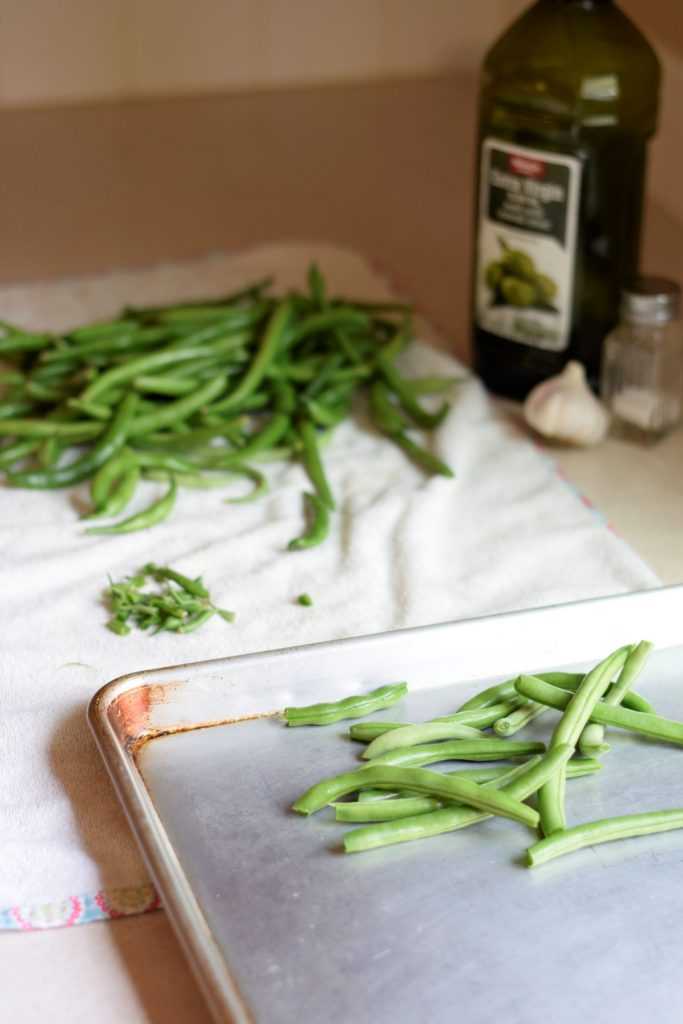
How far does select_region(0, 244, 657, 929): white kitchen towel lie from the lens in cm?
96

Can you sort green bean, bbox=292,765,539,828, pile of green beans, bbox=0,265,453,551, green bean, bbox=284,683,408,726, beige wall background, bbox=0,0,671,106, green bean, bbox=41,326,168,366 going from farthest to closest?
beige wall background, bbox=0,0,671,106 → green bean, bbox=41,326,168,366 → pile of green beans, bbox=0,265,453,551 → green bean, bbox=284,683,408,726 → green bean, bbox=292,765,539,828

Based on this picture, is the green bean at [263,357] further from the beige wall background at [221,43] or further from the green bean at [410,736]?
the beige wall background at [221,43]

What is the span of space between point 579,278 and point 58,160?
116cm

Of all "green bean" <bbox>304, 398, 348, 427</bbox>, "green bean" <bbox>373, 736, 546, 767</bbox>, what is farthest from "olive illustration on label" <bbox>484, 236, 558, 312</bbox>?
"green bean" <bbox>373, 736, 546, 767</bbox>

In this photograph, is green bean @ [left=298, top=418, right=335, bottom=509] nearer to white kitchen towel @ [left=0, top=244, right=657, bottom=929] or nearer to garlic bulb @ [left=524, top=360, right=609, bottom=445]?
white kitchen towel @ [left=0, top=244, right=657, bottom=929]

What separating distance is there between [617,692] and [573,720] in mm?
59

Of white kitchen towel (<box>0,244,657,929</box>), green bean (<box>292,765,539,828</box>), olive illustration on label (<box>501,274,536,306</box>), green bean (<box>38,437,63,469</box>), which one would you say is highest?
olive illustration on label (<box>501,274,536,306</box>)

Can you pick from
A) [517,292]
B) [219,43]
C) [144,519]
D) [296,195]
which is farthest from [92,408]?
[219,43]

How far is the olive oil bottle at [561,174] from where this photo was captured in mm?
1454

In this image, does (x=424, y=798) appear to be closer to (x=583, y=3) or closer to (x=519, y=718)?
(x=519, y=718)

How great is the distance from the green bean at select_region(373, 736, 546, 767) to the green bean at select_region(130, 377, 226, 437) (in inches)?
22.7

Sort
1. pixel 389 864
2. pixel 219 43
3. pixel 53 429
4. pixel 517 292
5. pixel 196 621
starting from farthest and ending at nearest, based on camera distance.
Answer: pixel 219 43, pixel 517 292, pixel 53 429, pixel 196 621, pixel 389 864

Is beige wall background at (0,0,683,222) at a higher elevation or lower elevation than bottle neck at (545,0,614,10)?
lower

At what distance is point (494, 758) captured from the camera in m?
1.00
